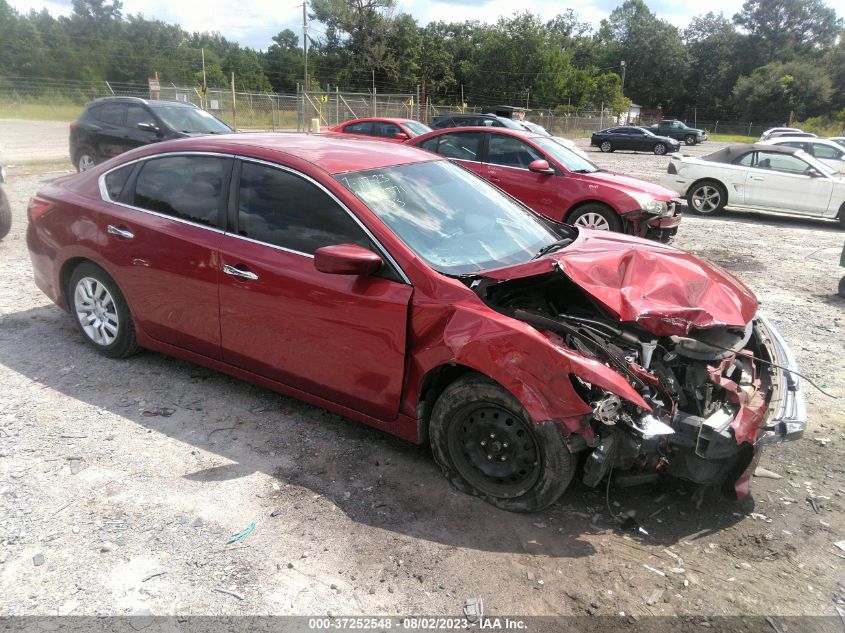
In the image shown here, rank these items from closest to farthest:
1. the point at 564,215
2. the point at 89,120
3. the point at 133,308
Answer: the point at 133,308
the point at 564,215
the point at 89,120

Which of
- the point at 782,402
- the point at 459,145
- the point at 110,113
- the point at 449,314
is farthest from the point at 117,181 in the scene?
the point at 110,113

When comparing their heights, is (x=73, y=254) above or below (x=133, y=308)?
above

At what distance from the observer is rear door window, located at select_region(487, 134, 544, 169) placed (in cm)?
930

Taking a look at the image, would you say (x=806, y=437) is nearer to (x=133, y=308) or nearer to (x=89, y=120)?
(x=133, y=308)

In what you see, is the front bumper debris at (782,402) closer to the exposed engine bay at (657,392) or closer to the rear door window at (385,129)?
the exposed engine bay at (657,392)

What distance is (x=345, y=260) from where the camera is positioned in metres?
3.18

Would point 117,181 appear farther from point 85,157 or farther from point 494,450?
point 85,157

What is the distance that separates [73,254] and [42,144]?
21649 millimetres

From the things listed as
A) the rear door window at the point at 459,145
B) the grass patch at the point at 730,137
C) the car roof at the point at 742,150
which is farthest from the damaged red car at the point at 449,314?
the grass patch at the point at 730,137

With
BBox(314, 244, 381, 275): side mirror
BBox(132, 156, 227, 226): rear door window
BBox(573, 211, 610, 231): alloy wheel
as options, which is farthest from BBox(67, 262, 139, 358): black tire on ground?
BBox(573, 211, 610, 231): alloy wheel

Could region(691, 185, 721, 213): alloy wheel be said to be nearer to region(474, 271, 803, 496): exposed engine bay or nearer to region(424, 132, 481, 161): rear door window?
region(424, 132, 481, 161): rear door window

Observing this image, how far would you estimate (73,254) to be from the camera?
467cm

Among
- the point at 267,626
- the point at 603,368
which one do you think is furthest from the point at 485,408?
the point at 267,626

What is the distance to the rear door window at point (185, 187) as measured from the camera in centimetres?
400
